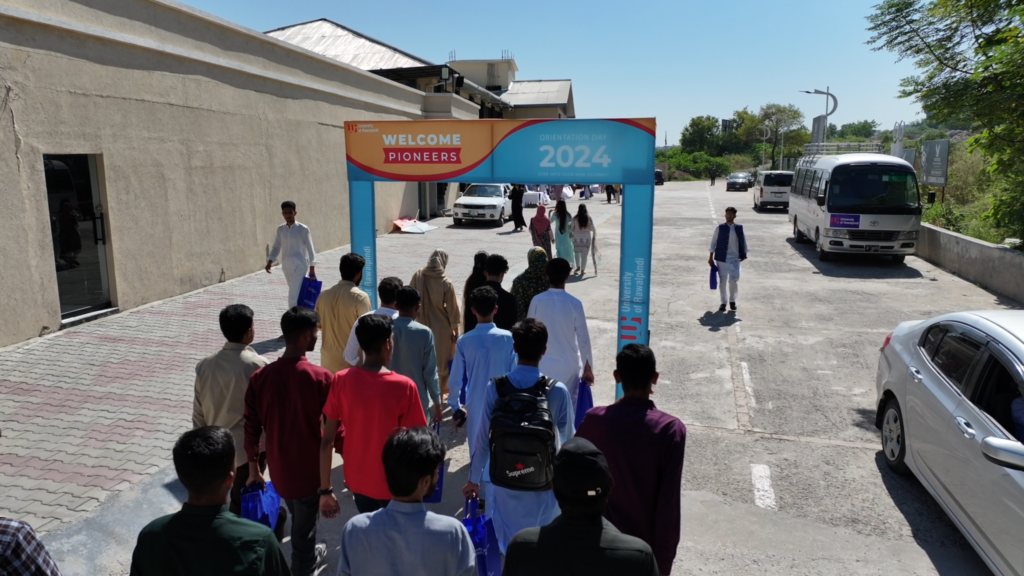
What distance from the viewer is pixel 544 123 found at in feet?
22.0

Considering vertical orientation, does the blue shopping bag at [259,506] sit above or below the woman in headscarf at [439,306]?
below

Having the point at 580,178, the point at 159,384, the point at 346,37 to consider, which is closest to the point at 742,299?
the point at 580,178

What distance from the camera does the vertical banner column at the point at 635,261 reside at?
648 cm

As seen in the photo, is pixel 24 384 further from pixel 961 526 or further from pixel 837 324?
pixel 837 324

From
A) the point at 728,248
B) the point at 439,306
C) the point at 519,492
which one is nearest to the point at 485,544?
the point at 519,492

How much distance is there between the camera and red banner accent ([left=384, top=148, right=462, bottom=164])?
7.17 metres

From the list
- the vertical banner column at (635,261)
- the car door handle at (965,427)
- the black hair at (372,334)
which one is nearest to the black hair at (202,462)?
the black hair at (372,334)

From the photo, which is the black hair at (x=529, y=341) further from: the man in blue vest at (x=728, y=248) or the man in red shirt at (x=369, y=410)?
the man in blue vest at (x=728, y=248)

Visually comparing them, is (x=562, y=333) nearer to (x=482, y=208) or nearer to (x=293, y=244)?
(x=293, y=244)

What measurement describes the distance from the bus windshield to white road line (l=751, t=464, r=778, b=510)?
12589mm

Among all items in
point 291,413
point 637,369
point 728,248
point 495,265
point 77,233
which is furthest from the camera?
point 728,248

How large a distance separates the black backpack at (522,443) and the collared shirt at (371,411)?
507 mm

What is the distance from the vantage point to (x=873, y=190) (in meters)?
16.6

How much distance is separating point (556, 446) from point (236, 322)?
1975 mm
